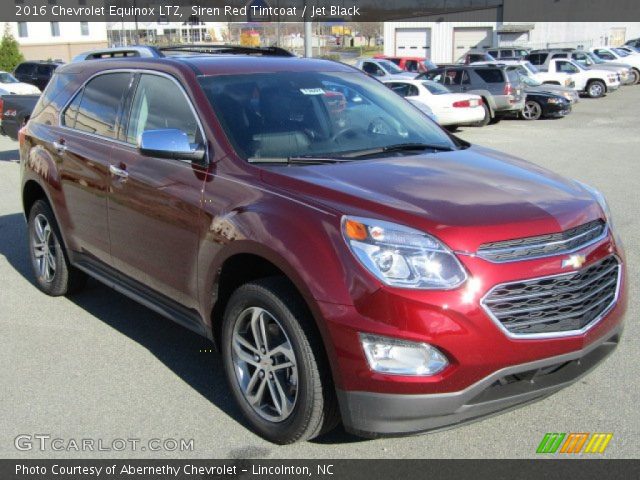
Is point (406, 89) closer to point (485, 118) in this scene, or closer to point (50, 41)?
point (485, 118)

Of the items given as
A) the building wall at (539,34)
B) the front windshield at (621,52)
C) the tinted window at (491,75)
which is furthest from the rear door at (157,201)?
the building wall at (539,34)

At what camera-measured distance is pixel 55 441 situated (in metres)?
3.82

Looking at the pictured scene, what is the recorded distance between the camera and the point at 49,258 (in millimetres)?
6129

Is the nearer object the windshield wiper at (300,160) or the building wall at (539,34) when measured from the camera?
the windshield wiper at (300,160)

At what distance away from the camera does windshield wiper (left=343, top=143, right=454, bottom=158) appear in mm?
4211

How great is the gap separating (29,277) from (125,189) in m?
2.69

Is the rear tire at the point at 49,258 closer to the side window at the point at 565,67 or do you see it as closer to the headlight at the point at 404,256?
the headlight at the point at 404,256

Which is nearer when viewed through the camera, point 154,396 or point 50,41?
point 154,396

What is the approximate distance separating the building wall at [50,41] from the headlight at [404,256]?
69.8 m

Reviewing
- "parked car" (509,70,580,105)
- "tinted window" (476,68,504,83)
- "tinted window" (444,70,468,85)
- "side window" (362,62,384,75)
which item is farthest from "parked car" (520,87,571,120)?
"side window" (362,62,384,75)

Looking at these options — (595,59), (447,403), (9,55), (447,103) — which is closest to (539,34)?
(595,59)

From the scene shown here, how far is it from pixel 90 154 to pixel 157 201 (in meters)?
1.08

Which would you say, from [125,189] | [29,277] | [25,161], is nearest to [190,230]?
[125,189]

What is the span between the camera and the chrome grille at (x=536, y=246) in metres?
3.18
